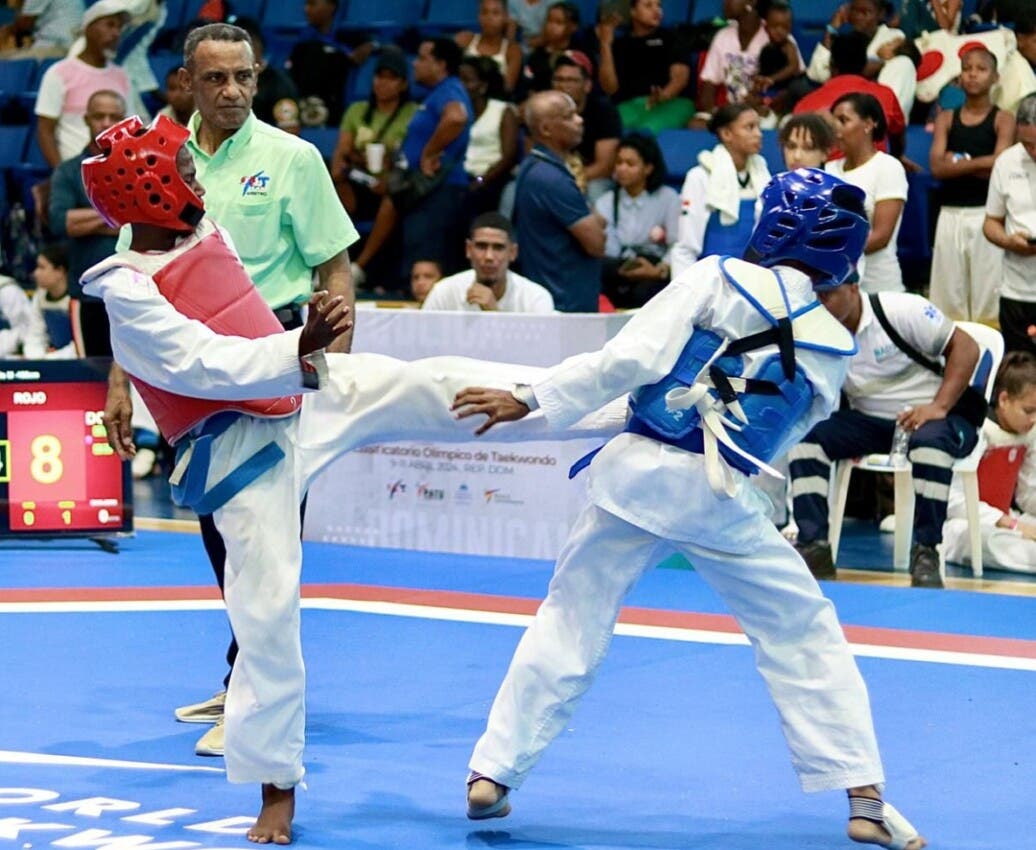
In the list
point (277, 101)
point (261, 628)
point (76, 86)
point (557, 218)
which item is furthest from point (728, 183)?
point (261, 628)

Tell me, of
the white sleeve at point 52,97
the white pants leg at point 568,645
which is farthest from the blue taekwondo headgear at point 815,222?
the white sleeve at point 52,97

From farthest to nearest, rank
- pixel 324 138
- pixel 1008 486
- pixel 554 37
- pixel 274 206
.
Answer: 1. pixel 324 138
2. pixel 554 37
3. pixel 1008 486
4. pixel 274 206

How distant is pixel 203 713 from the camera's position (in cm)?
557

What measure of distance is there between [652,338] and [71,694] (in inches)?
107

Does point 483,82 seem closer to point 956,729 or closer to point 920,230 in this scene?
point 920,230

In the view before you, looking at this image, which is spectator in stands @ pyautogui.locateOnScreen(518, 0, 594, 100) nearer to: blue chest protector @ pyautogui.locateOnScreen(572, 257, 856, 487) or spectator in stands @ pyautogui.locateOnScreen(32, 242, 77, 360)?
spectator in stands @ pyautogui.locateOnScreen(32, 242, 77, 360)

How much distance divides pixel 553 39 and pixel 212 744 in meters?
8.00

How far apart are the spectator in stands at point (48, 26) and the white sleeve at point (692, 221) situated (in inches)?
282

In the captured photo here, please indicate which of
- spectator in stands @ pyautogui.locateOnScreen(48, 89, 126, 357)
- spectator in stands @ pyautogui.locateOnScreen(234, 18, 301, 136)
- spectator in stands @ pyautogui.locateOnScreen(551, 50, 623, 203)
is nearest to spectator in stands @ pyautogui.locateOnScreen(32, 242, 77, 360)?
spectator in stands @ pyautogui.locateOnScreen(48, 89, 126, 357)

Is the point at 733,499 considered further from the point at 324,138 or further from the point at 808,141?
the point at 324,138

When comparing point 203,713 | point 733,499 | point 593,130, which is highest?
point 593,130

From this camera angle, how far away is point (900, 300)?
790 centimetres

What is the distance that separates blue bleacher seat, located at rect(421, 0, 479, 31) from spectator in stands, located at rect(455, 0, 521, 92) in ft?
3.65

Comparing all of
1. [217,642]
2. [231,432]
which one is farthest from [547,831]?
[217,642]
